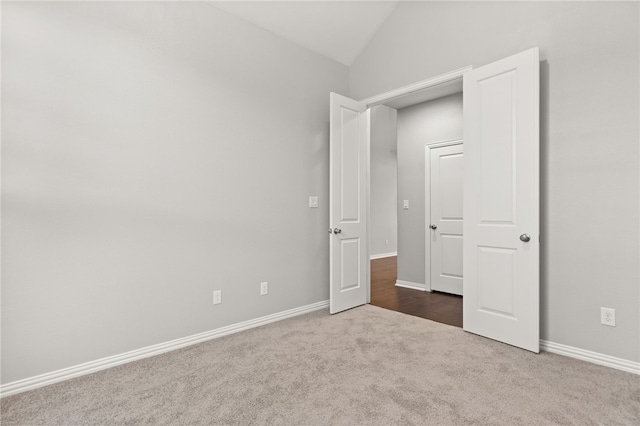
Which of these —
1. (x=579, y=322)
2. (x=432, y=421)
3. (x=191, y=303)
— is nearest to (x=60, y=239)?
(x=191, y=303)

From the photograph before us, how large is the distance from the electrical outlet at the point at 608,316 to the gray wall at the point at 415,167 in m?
2.60

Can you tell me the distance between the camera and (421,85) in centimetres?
334

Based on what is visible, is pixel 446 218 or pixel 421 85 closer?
pixel 421 85

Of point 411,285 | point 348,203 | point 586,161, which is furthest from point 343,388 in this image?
point 411,285

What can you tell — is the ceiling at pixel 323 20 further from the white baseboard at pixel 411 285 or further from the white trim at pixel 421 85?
the white baseboard at pixel 411 285

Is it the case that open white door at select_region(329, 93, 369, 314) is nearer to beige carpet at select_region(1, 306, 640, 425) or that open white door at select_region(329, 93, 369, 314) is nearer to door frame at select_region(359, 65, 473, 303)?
door frame at select_region(359, 65, 473, 303)

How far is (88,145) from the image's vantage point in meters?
2.24

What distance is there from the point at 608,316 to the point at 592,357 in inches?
12.6

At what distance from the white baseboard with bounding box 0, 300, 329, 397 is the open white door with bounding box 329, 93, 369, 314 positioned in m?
0.69

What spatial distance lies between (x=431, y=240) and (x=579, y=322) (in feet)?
8.03

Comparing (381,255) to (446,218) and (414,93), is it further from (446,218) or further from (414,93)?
(414,93)

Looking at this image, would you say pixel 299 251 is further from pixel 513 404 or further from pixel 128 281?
pixel 513 404

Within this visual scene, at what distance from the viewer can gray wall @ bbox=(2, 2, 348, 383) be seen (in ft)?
6.67

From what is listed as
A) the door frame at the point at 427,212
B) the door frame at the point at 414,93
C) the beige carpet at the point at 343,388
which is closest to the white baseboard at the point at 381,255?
the door frame at the point at 427,212
